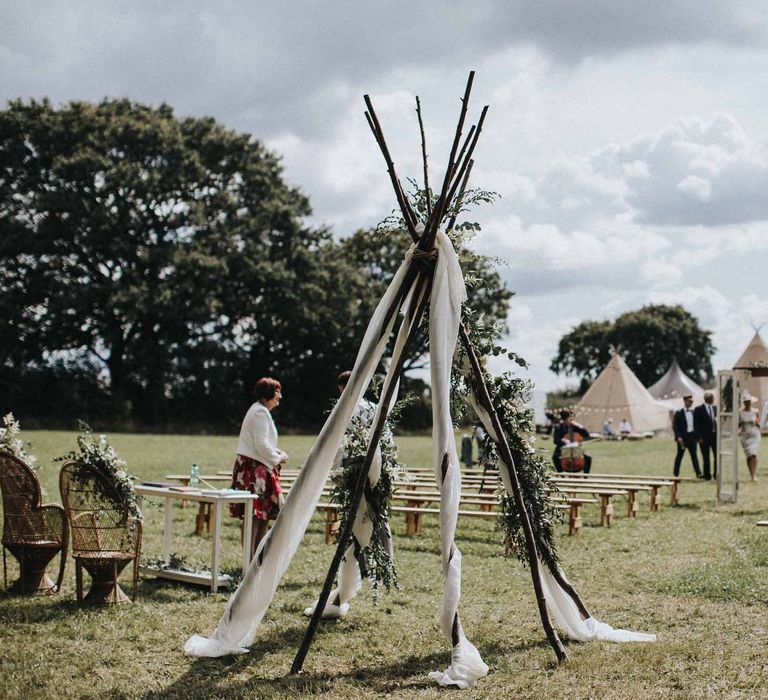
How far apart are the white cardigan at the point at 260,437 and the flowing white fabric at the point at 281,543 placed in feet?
8.41

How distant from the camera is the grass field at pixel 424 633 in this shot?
606 cm

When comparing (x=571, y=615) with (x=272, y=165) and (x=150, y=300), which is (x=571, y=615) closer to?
(x=150, y=300)

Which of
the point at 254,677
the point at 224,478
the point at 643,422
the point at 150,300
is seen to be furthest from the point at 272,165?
the point at 254,677

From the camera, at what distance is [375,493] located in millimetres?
7559

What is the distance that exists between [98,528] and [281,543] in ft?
7.96

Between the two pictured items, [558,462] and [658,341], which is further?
[658,341]

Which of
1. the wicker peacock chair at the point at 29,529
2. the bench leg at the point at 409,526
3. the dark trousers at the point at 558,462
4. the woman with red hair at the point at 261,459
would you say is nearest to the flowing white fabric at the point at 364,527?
the woman with red hair at the point at 261,459

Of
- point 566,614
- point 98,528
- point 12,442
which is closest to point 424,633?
point 566,614

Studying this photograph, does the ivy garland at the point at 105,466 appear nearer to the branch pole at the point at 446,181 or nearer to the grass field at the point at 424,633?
the grass field at the point at 424,633

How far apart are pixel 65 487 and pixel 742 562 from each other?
7232 millimetres

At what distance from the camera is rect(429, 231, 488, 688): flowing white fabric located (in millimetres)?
6215

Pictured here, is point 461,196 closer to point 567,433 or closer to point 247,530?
point 247,530

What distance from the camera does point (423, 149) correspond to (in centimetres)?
719

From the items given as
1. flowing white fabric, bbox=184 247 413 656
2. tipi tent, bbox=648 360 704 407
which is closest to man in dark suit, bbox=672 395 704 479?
flowing white fabric, bbox=184 247 413 656
